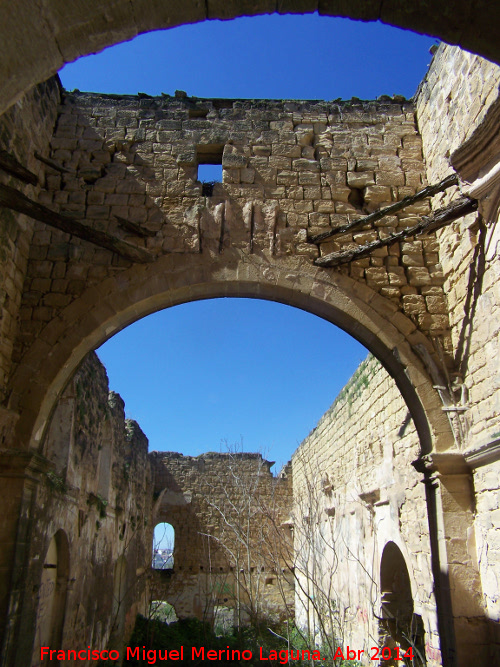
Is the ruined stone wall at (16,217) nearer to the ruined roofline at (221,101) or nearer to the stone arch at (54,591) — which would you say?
the ruined roofline at (221,101)

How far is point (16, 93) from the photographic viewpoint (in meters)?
2.44

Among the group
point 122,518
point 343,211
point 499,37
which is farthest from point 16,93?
point 122,518

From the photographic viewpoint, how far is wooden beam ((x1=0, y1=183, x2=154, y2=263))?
4.81 meters

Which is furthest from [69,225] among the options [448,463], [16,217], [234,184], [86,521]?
[86,521]

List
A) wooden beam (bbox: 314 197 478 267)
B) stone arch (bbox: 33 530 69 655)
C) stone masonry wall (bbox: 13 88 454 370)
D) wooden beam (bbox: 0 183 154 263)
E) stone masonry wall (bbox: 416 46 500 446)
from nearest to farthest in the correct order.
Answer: stone masonry wall (bbox: 416 46 500 446) < wooden beam (bbox: 0 183 154 263) < wooden beam (bbox: 314 197 478 267) < stone masonry wall (bbox: 13 88 454 370) < stone arch (bbox: 33 530 69 655)

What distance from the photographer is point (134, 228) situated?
568 centimetres

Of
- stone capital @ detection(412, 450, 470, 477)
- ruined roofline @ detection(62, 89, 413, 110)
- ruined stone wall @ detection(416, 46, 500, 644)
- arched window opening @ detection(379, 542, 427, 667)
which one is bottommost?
arched window opening @ detection(379, 542, 427, 667)

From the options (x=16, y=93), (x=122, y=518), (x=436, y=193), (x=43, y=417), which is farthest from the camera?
(x=122, y=518)

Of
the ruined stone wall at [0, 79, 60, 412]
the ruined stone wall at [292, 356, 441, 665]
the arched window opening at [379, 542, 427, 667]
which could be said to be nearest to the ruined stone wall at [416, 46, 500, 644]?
the ruined stone wall at [292, 356, 441, 665]

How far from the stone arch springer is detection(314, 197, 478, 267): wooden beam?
6.0 inches

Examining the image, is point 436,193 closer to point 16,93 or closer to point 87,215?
point 87,215

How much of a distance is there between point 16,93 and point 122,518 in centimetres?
1059

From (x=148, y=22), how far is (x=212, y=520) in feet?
53.5

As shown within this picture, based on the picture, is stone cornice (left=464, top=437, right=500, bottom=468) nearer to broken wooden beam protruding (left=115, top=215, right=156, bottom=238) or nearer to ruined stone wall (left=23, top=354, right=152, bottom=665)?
broken wooden beam protruding (left=115, top=215, right=156, bottom=238)
